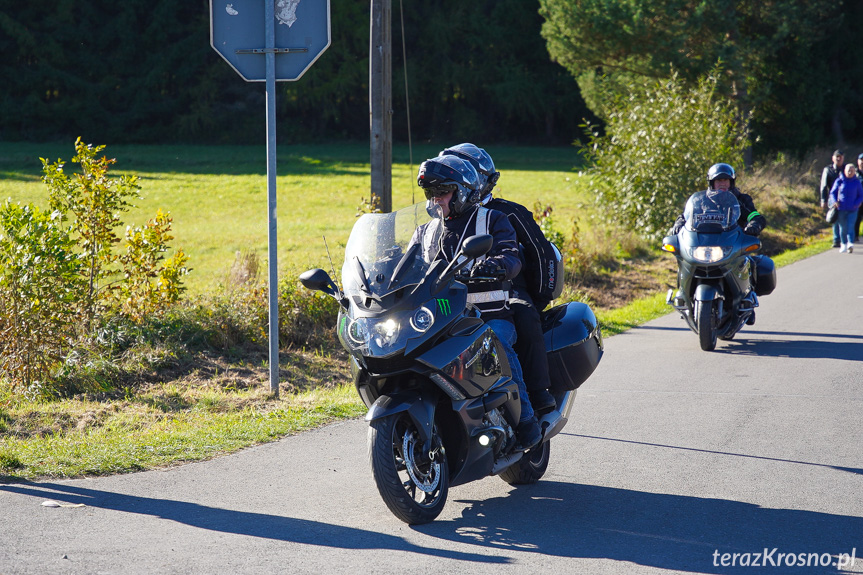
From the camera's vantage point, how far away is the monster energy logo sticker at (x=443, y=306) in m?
4.56

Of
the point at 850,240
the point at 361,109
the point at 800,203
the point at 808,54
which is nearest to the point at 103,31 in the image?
the point at 361,109

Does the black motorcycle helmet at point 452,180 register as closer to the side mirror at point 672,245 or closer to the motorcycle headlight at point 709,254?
the motorcycle headlight at point 709,254

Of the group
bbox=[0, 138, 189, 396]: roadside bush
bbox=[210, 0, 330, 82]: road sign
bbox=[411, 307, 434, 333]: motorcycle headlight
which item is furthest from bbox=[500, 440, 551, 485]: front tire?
bbox=[0, 138, 189, 396]: roadside bush

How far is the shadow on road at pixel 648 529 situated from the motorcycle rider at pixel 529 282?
59 cm

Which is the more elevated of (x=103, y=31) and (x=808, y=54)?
(x=103, y=31)

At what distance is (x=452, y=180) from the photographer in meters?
4.96

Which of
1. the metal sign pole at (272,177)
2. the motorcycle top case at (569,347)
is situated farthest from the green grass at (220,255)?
the motorcycle top case at (569,347)

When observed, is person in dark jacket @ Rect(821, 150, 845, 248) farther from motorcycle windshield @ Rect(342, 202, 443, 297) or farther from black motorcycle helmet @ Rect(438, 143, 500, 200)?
motorcycle windshield @ Rect(342, 202, 443, 297)

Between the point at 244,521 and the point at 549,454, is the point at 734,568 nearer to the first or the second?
the point at 549,454

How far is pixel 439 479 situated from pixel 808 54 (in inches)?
1374

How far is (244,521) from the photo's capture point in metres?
4.84

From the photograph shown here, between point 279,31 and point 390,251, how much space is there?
11.6 ft

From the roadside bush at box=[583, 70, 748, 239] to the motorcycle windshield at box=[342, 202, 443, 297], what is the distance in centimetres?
1309

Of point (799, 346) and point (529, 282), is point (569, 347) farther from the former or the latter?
point (799, 346)
